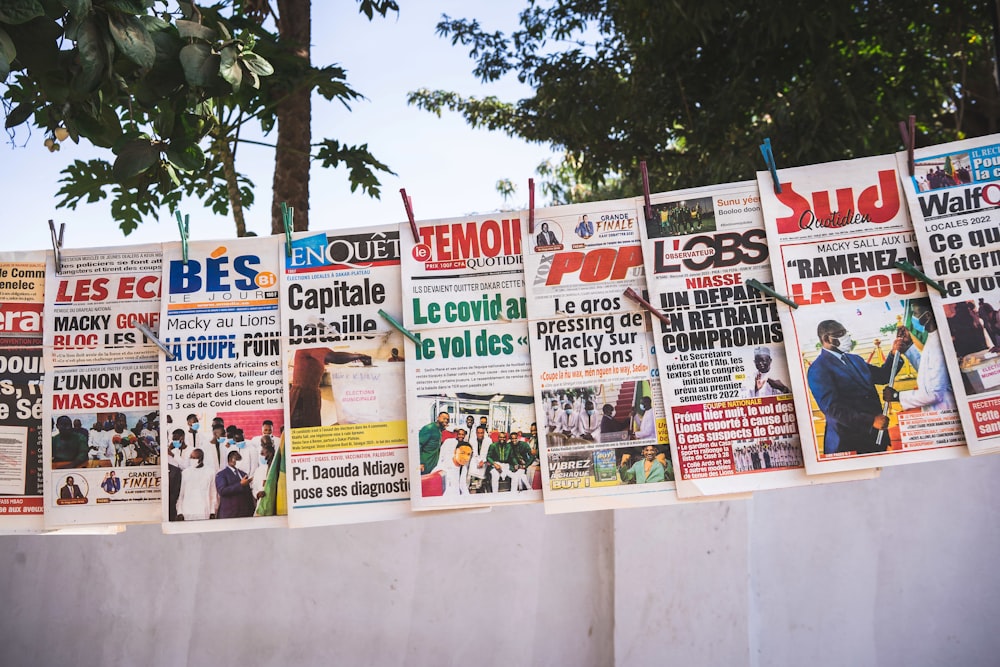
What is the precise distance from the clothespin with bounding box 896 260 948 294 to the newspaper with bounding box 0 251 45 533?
8.67 feet

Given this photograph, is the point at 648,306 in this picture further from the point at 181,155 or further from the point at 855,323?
the point at 181,155

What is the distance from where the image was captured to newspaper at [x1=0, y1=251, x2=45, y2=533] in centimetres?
255

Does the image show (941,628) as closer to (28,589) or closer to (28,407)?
(28,407)

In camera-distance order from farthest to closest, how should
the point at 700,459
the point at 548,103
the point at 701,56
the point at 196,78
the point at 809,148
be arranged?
the point at 548,103 < the point at 701,56 < the point at 809,148 < the point at 700,459 < the point at 196,78

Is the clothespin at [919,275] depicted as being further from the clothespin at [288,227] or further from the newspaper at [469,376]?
the clothespin at [288,227]

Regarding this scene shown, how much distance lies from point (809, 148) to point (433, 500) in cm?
435

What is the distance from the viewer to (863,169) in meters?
2.47

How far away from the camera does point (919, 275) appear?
7.76 feet

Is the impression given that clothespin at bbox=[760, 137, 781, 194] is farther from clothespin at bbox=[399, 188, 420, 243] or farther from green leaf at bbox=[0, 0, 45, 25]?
green leaf at bbox=[0, 0, 45, 25]

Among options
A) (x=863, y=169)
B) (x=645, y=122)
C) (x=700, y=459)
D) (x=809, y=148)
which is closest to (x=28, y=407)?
(x=700, y=459)

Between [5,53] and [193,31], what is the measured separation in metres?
0.49

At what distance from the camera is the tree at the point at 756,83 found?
5719mm

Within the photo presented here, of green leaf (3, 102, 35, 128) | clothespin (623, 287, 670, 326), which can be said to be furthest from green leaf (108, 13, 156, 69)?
clothespin (623, 287, 670, 326)

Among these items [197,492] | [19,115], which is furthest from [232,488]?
[19,115]
